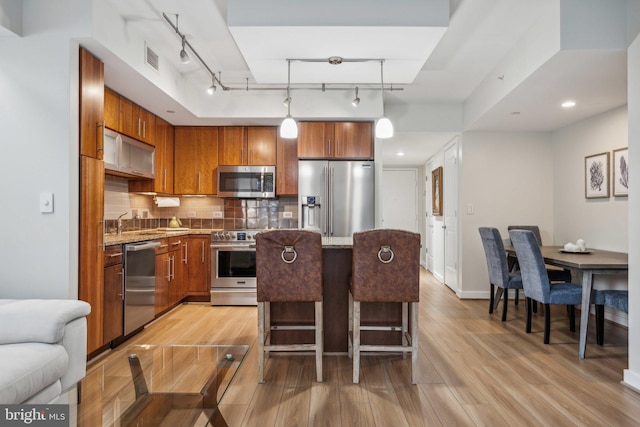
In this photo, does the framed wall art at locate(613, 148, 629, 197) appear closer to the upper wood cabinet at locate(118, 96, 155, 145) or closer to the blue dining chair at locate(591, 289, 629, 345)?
the blue dining chair at locate(591, 289, 629, 345)

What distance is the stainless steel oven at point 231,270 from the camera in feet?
14.6

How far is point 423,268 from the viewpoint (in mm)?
7828

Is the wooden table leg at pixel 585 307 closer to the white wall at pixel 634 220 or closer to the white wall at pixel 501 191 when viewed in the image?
the white wall at pixel 634 220

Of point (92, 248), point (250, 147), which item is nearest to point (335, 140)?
point (250, 147)

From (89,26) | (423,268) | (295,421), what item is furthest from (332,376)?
(423,268)

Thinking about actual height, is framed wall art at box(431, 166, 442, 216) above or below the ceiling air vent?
below

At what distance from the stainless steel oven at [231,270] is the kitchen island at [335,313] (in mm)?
1619

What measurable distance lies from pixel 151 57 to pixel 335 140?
7.07 feet

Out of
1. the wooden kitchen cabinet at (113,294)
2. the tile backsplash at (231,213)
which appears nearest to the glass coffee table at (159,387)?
the wooden kitchen cabinet at (113,294)

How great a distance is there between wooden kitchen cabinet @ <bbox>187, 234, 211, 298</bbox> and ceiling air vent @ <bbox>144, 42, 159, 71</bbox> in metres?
2.01

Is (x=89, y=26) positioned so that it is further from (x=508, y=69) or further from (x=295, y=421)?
(x=508, y=69)

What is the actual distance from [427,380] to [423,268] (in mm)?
5560

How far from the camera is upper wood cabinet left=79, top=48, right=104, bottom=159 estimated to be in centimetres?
253

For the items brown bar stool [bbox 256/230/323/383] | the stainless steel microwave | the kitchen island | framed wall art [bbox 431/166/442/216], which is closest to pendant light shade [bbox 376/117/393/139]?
the kitchen island
